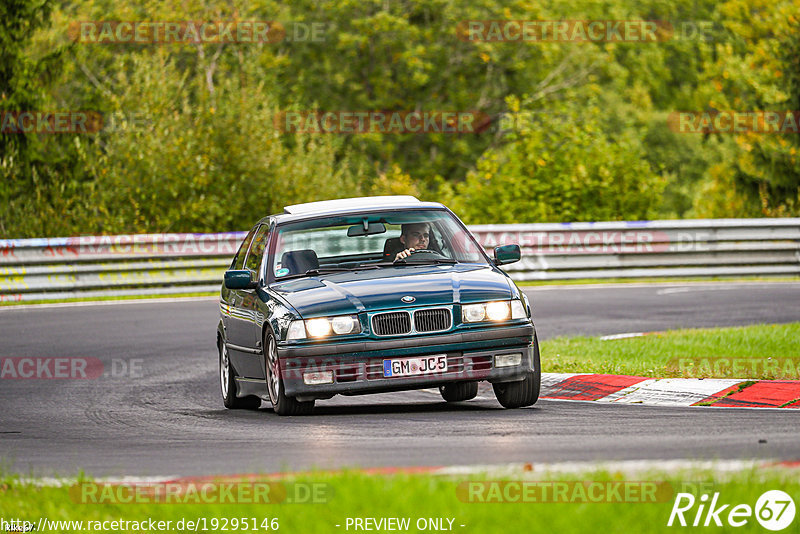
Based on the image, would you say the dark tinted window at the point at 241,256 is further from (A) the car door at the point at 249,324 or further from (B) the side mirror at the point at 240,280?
(B) the side mirror at the point at 240,280

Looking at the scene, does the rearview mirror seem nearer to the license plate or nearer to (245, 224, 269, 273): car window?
(245, 224, 269, 273): car window

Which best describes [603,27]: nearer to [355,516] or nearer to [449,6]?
[449,6]

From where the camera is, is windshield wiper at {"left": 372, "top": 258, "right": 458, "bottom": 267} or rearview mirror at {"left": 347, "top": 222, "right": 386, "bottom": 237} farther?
rearview mirror at {"left": 347, "top": 222, "right": 386, "bottom": 237}

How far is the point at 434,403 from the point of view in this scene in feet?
36.3

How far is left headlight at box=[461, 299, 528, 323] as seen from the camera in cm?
955

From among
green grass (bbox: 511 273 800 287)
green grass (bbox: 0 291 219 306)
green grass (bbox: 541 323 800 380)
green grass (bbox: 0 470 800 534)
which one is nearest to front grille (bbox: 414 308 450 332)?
green grass (bbox: 541 323 800 380)

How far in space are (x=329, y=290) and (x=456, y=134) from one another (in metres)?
43.3

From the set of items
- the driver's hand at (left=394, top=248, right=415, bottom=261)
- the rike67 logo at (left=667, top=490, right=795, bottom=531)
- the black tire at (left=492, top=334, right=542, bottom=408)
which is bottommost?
the black tire at (left=492, top=334, right=542, bottom=408)

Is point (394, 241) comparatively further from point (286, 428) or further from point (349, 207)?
point (286, 428)

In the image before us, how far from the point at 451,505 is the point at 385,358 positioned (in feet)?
12.3

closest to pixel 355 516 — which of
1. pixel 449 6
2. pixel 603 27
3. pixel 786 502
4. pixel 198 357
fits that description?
pixel 786 502

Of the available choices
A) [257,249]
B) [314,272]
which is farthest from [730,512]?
[257,249]

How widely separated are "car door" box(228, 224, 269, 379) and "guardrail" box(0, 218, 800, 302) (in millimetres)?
12287

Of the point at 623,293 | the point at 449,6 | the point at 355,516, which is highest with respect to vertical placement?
the point at 449,6
